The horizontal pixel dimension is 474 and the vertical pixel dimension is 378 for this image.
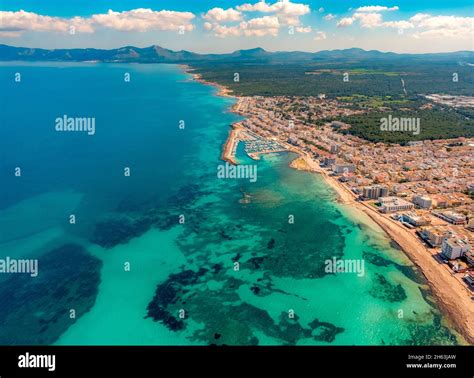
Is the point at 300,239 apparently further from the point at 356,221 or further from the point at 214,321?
the point at 214,321

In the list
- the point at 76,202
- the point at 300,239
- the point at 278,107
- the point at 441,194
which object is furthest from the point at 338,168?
the point at 278,107

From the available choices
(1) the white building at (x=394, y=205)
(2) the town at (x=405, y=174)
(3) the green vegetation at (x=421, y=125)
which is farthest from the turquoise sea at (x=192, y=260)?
(3) the green vegetation at (x=421, y=125)
